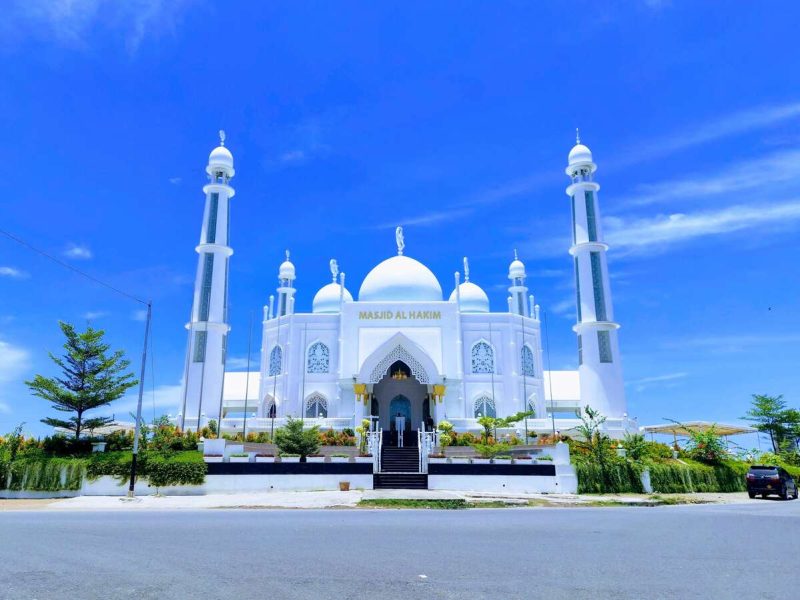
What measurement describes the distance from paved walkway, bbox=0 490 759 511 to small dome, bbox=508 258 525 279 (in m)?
23.9

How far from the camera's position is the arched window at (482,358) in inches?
1427

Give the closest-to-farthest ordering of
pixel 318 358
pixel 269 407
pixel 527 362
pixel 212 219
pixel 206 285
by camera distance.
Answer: pixel 206 285
pixel 212 219
pixel 318 358
pixel 269 407
pixel 527 362

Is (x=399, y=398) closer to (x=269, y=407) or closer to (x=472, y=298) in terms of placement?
(x=269, y=407)

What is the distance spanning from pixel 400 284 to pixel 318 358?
671 centimetres

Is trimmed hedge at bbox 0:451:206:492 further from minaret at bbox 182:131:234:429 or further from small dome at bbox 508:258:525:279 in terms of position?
small dome at bbox 508:258:525:279

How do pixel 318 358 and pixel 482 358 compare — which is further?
pixel 318 358

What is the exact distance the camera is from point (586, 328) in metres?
34.8

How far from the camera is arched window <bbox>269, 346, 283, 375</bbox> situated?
37.6 metres

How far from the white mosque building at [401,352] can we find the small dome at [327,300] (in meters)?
1.80

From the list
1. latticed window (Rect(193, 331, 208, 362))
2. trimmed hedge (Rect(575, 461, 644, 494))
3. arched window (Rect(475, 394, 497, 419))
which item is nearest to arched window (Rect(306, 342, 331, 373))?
latticed window (Rect(193, 331, 208, 362))

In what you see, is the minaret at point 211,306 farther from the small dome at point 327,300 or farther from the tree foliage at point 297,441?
the tree foliage at point 297,441

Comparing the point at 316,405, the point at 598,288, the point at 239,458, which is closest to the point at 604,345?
the point at 598,288

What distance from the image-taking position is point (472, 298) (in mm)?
40656

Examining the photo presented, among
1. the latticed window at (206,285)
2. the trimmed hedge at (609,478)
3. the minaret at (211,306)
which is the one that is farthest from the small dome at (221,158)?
the trimmed hedge at (609,478)
